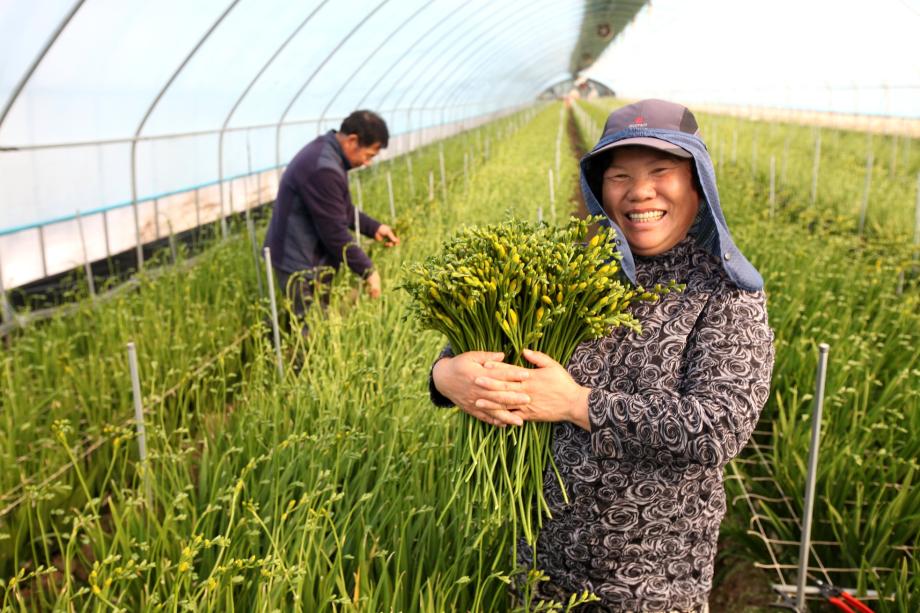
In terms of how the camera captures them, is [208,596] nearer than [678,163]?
No

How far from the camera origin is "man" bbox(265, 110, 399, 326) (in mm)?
3574

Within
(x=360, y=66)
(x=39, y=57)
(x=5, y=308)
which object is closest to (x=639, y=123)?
(x=5, y=308)

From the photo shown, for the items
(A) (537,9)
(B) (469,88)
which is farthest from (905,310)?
(B) (469,88)

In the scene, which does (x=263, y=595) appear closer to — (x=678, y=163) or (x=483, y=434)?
(x=483, y=434)

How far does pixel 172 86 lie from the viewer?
19.3ft

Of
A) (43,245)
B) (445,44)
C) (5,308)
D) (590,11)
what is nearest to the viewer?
(5,308)

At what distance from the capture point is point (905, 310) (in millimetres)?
3338

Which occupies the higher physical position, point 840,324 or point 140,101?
point 140,101

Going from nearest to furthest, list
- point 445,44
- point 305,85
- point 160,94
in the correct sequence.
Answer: point 160,94
point 305,85
point 445,44

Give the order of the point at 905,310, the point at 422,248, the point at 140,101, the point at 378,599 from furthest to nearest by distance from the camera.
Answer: the point at 140,101, the point at 422,248, the point at 905,310, the point at 378,599

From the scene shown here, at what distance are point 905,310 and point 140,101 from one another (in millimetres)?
5042

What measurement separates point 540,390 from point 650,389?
19 centimetres

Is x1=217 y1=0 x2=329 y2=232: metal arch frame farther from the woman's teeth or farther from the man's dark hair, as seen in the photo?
the woman's teeth

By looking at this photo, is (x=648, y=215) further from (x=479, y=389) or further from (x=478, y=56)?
(x=478, y=56)
